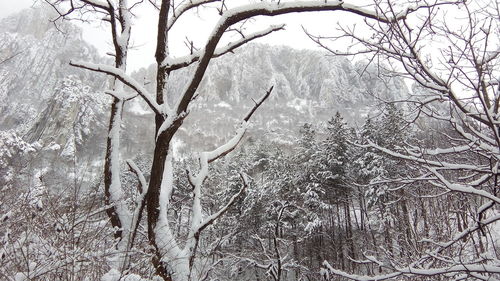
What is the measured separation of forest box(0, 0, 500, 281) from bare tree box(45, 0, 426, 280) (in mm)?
12

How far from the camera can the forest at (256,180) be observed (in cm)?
234

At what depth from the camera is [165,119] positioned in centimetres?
257

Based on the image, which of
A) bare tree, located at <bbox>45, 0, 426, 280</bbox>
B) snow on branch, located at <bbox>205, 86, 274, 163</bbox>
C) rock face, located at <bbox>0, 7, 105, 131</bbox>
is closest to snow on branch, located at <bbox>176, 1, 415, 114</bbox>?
bare tree, located at <bbox>45, 0, 426, 280</bbox>

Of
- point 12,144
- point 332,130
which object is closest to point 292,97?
point 332,130

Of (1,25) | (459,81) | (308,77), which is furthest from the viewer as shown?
(308,77)

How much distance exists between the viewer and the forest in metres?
2.34

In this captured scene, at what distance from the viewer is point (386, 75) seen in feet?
9.00

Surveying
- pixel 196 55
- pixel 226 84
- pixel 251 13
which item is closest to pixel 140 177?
pixel 196 55

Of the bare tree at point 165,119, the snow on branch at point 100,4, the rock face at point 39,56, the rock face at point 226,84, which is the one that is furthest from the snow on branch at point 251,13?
the rock face at point 39,56

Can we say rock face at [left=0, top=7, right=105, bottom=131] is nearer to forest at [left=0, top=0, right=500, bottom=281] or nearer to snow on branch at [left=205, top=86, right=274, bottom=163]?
forest at [left=0, top=0, right=500, bottom=281]

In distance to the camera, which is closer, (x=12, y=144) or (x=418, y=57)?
(x=418, y=57)

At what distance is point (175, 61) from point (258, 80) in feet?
442

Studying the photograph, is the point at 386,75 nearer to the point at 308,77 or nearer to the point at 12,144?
the point at 12,144

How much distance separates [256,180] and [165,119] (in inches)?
1369
